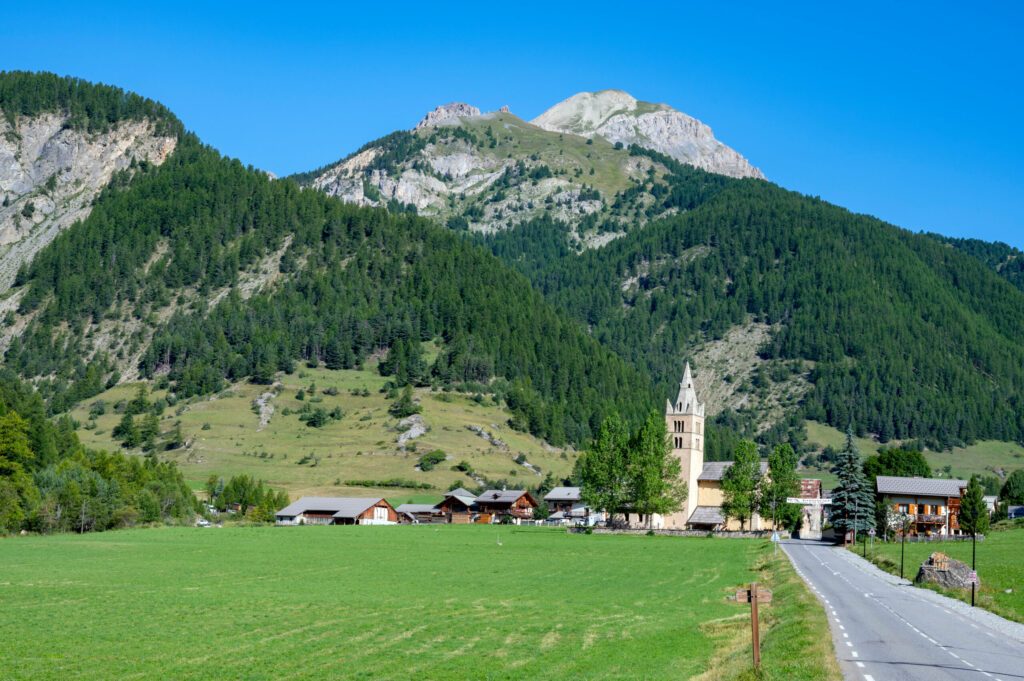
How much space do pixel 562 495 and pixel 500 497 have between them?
16.0m

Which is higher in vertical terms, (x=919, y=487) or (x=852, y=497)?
(x=919, y=487)

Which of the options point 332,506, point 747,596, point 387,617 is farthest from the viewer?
point 332,506

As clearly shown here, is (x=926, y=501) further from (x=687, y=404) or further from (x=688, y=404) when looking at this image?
(x=687, y=404)

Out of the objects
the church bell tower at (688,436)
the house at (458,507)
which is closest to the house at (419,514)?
the house at (458,507)

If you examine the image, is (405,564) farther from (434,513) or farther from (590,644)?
(434,513)

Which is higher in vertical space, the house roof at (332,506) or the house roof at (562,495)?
the house roof at (562,495)

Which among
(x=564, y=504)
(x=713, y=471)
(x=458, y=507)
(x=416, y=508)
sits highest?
(x=713, y=471)

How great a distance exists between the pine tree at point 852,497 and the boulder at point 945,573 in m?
55.9

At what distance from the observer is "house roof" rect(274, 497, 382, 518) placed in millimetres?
168625

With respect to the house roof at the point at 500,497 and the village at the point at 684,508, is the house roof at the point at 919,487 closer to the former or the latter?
the village at the point at 684,508

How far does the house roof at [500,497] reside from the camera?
184875 millimetres

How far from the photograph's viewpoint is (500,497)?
186 meters

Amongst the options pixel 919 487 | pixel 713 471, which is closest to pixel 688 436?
pixel 713 471

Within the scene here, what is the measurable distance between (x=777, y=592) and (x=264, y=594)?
28401mm
